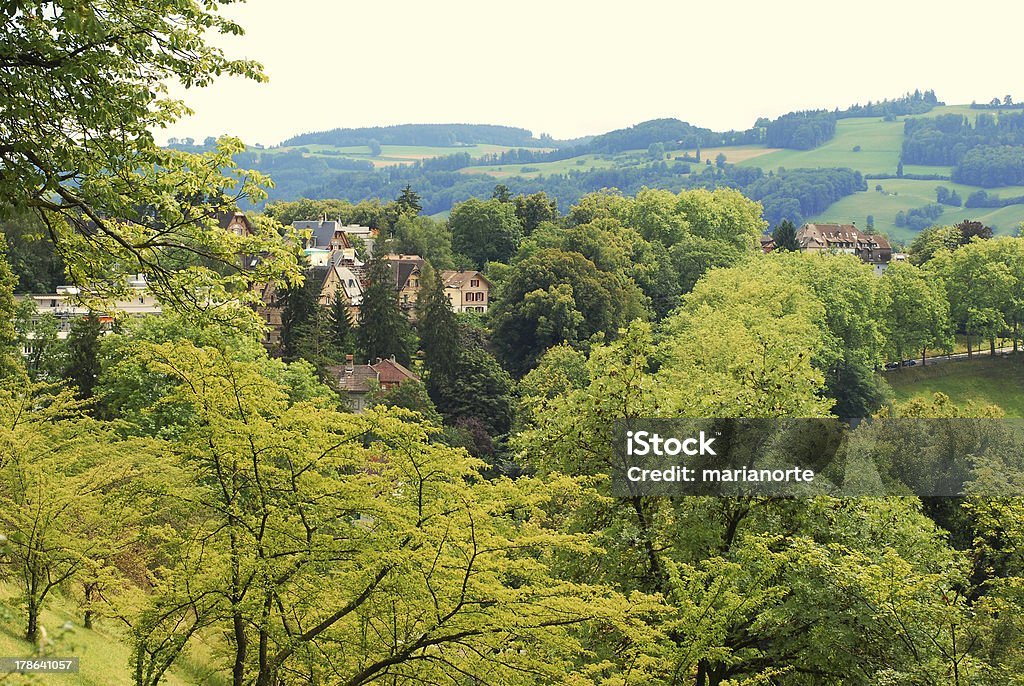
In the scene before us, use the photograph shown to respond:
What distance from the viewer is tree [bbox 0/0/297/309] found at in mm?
8609

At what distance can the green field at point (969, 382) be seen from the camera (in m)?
67.6

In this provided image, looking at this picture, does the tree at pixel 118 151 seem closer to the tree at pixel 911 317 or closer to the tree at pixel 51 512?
the tree at pixel 51 512

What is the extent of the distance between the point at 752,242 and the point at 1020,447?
4847cm

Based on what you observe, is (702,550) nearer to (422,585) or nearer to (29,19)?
(422,585)

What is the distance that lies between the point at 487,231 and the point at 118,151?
8487 centimetres

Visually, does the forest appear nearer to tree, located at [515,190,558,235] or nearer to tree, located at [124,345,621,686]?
tree, located at [124,345,621,686]

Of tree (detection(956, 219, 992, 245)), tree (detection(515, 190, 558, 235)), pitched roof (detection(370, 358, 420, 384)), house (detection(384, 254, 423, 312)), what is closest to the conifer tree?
pitched roof (detection(370, 358, 420, 384))

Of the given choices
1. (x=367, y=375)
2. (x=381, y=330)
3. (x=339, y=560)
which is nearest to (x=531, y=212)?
(x=381, y=330)

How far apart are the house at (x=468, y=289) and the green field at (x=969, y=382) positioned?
3074 cm

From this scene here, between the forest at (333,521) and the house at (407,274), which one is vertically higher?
the forest at (333,521)

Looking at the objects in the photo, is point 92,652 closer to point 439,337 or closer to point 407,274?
point 439,337

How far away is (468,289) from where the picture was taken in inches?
3332

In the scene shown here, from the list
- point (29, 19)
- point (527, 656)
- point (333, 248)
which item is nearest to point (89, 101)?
point (29, 19)

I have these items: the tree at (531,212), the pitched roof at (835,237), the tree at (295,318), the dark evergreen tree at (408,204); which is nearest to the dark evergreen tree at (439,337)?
the tree at (295,318)
